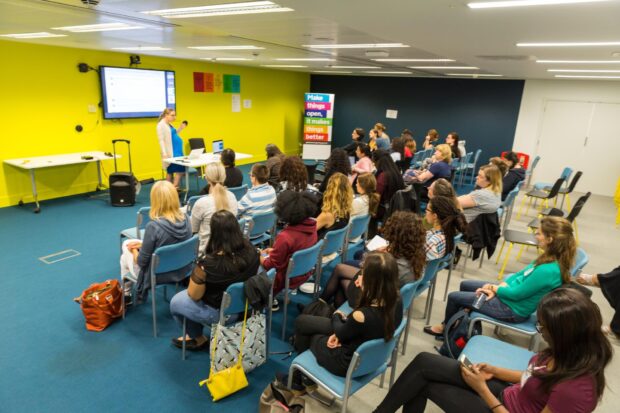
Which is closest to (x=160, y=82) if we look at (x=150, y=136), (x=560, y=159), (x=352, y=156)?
(x=150, y=136)

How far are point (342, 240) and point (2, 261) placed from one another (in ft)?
13.6

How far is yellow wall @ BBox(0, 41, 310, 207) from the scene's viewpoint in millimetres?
6570

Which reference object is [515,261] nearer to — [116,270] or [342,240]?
[342,240]

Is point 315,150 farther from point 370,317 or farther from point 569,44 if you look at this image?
point 370,317

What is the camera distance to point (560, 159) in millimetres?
10641

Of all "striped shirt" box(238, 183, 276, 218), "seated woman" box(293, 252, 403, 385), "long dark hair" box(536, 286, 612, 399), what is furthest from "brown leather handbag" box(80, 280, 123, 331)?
"long dark hair" box(536, 286, 612, 399)

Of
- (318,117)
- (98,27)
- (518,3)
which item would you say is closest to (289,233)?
(518,3)

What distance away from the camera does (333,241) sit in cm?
374

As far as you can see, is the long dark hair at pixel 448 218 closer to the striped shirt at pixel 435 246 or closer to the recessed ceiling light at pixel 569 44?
the striped shirt at pixel 435 246

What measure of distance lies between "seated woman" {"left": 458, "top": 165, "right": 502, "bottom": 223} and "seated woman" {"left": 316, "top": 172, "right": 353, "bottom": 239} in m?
1.56

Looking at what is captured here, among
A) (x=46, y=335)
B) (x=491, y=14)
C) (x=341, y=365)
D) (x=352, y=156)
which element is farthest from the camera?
(x=352, y=156)

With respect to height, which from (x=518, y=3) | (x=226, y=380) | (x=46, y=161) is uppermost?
(x=518, y=3)

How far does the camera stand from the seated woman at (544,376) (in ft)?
5.62

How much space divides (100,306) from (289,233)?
1.81 metres
